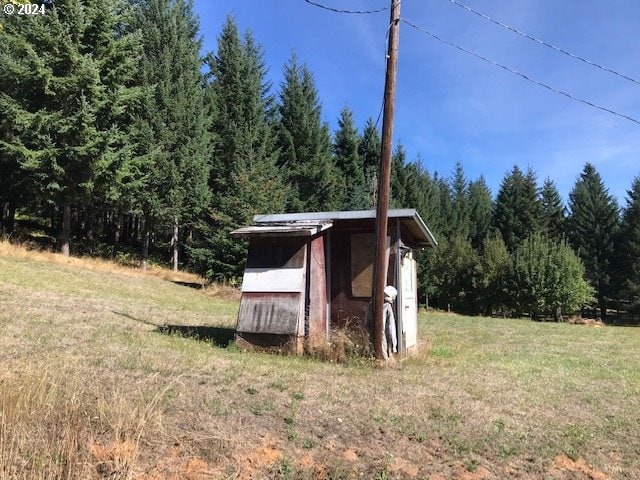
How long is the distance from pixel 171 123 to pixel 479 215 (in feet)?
122

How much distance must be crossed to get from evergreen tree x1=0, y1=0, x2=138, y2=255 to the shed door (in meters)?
17.2

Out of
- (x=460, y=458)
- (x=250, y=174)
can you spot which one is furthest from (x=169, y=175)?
(x=460, y=458)

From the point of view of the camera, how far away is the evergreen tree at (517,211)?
163 feet

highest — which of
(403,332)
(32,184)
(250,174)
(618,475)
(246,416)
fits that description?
(250,174)

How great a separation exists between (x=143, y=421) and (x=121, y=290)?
49.1 feet

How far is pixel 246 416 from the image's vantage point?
5363 mm

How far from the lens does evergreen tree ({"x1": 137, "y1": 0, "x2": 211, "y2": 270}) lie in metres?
27.9

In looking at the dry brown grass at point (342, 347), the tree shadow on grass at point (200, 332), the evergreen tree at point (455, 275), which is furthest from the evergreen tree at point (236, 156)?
the dry brown grass at point (342, 347)

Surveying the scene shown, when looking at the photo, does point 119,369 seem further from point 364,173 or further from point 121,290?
point 364,173

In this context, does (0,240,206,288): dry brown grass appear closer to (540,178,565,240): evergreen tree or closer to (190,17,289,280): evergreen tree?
(190,17,289,280): evergreen tree

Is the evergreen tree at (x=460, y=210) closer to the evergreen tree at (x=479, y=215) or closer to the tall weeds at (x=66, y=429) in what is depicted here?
the evergreen tree at (x=479, y=215)

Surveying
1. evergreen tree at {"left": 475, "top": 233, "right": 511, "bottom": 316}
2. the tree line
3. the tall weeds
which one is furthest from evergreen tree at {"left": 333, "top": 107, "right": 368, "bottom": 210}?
the tall weeds

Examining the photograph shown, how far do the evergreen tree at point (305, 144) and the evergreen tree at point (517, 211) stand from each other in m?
20.8

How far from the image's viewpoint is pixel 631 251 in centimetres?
4566
